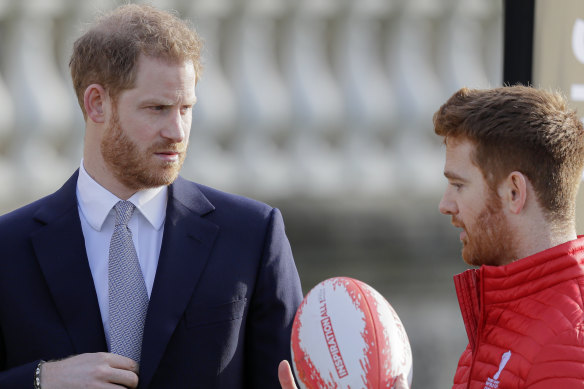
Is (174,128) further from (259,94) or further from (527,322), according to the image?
(259,94)

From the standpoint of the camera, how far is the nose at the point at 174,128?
350 centimetres

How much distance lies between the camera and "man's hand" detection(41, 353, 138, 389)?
3287mm

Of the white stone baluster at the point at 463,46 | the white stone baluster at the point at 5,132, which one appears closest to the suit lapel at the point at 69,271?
the white stone baluster at the point at 5,132

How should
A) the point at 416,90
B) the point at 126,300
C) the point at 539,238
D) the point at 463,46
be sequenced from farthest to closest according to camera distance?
1. the point at 463,46
2. the point at 416,90
3. the point at 126,300
4. the point at 539,238

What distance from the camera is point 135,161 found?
11.6ft

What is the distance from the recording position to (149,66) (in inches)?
137

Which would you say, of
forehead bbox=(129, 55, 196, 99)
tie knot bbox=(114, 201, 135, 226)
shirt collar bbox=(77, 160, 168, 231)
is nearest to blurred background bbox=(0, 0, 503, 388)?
shirt collar bbox=(77, 160, 168, 231)

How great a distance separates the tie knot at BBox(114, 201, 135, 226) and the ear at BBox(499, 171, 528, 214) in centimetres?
119

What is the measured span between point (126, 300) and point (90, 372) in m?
0.28

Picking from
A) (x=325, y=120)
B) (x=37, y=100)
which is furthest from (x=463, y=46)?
(x=37, y=100)

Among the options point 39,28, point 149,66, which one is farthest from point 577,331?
point 39,28

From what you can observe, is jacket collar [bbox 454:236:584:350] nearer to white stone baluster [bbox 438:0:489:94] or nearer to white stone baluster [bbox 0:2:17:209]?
white stone baluster [bbox 0:2:17:209]

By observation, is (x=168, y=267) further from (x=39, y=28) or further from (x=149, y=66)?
(x=39, y=28)

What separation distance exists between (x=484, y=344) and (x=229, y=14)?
4911mm
